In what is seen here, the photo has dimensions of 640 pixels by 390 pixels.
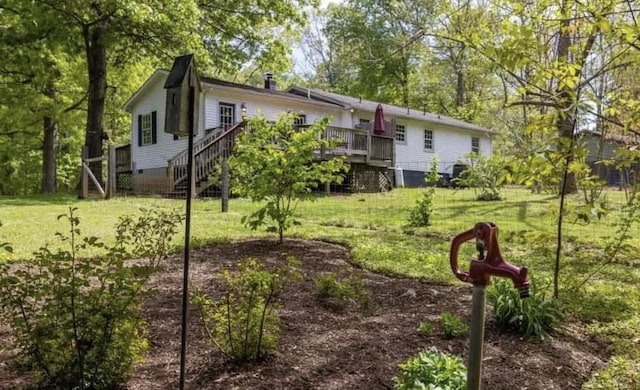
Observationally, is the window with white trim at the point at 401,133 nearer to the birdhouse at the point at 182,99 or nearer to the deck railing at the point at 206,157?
the deck railing at the point at 206,157

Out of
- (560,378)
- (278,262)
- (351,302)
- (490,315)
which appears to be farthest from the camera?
(278,262)

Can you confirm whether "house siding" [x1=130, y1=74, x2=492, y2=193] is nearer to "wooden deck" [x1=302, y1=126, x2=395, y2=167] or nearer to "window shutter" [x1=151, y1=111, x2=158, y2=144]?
"window shutter" [x1=151, y1=111, x2=158, y2=144]

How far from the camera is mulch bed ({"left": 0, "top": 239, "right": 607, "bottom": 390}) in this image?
7.80ft

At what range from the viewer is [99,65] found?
48.1 feet

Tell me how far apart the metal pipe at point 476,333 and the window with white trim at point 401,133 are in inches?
758

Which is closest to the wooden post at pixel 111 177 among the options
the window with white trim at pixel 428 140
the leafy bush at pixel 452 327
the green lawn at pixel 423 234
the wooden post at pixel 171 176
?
the green lawn at pixel 423 234


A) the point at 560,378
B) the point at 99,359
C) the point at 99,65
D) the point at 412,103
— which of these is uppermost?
the point at 412,103

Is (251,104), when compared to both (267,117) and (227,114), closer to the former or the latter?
(267,117)

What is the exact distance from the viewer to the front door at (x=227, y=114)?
1573 centimetres

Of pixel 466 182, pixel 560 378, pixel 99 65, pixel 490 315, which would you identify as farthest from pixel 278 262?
pixel 99 65

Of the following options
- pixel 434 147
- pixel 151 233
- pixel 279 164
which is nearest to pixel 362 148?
pixel 434 147

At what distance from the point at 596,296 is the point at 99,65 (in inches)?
584

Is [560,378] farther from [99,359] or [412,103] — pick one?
[412,103]

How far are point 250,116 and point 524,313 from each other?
13.1m
